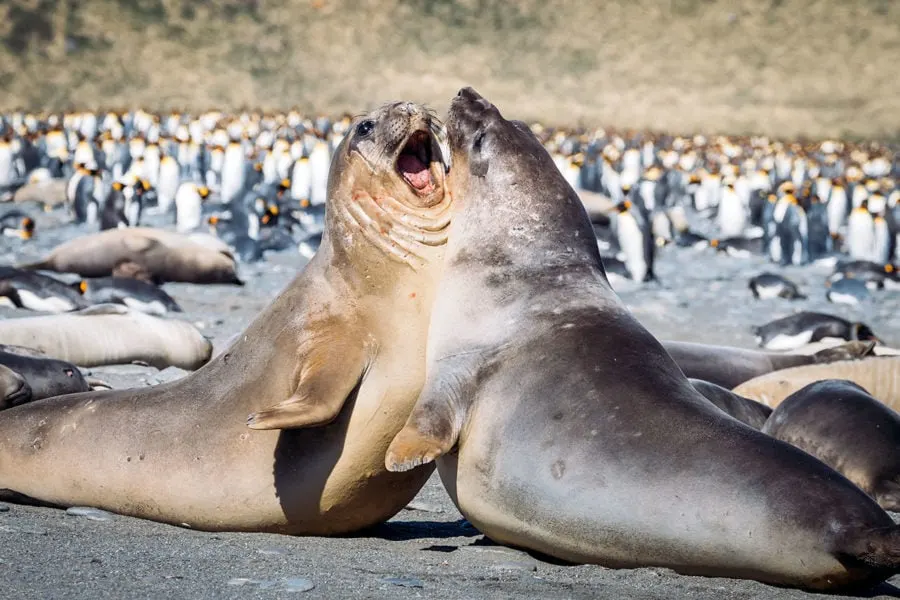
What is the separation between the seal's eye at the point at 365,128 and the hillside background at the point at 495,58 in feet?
143

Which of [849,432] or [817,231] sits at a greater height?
[849,432]

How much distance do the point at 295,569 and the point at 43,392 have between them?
2709 millimetres

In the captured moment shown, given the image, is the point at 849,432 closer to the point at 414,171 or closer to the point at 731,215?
the point at 414,171

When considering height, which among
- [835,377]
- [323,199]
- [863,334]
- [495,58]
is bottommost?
[323,199]

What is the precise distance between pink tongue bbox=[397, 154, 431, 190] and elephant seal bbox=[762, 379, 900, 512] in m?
2.00

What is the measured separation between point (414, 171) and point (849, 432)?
8.00ft

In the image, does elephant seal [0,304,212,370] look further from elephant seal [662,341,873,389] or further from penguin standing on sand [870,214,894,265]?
penguin standing on sand [870,214,894,265]

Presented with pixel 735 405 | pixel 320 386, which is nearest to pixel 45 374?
A: pixel 320 386

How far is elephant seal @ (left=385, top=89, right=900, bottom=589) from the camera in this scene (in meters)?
3.50

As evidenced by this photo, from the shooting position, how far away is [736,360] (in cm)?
873

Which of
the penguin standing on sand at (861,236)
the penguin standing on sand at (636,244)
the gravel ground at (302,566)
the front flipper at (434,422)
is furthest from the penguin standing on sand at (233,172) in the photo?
the front flipper at (434,422)

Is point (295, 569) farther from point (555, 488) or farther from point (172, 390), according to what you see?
point (172, 390)

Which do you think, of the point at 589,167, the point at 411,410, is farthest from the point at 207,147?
the point at 411,410

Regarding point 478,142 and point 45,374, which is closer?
point 478,142
